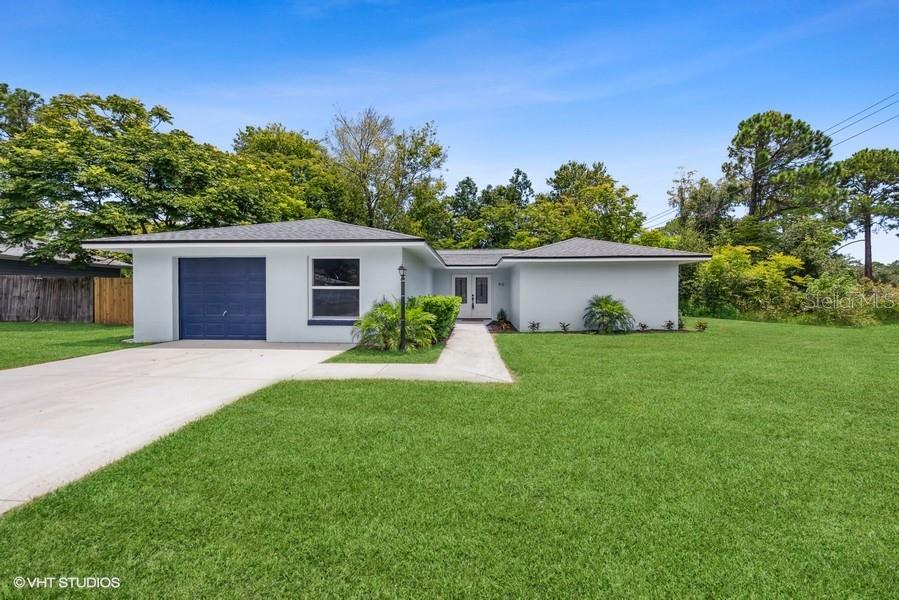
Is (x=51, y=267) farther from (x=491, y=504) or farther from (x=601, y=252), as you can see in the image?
(x=491, y=504)

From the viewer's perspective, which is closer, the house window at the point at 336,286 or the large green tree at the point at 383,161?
the house window at the point at 336,286

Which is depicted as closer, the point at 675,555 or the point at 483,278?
the point at 675,555

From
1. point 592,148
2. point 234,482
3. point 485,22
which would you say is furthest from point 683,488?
point 592,148

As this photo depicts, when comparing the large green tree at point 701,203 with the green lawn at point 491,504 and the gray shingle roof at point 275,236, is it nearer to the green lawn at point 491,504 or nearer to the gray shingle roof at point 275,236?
the gray shingle roof at point 275,236

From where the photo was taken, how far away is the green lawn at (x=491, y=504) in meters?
2.12

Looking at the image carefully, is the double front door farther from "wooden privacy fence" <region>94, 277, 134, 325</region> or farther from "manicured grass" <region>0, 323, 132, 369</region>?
"wooden privacy fence" <region>94, 277, 134, 325</region>

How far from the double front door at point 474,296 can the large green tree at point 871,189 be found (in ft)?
82.4

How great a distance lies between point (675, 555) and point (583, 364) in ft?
18.6

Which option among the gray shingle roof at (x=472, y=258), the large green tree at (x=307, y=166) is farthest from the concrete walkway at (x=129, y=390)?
the large green tree at (x=307, y=166)

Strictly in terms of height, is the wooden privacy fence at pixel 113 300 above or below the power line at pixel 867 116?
below

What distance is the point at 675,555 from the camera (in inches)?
90.4

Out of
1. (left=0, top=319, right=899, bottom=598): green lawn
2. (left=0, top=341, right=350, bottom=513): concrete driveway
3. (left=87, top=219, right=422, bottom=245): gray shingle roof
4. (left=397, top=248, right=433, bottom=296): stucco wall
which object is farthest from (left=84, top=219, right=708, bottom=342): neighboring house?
(left=0, top=319, right=899, bottom=598): green lawn

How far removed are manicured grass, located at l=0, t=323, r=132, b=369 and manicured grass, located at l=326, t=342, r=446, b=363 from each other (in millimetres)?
5416

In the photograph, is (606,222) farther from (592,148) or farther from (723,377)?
(723,377)
